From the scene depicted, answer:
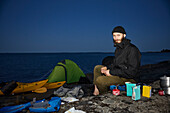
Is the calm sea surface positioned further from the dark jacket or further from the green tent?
the dark jacket

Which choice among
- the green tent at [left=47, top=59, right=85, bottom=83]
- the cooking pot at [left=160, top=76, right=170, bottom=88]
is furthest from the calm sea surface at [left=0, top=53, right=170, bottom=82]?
the cooking pot at [left=160, top=76, right=170, bottom=88]

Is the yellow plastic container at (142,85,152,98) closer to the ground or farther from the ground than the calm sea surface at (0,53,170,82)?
farther from the ground

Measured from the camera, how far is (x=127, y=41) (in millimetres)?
3303

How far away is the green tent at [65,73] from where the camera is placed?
6.69m

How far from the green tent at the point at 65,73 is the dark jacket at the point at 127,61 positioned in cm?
411

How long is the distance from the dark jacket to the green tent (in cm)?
411

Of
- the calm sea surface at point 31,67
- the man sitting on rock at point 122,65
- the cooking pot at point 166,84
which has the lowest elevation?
the calm sea surface at point 31,67

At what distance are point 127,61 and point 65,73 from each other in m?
4.56

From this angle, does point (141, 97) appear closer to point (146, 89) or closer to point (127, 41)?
point (146, 89)

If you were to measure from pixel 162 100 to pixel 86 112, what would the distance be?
1.76 m

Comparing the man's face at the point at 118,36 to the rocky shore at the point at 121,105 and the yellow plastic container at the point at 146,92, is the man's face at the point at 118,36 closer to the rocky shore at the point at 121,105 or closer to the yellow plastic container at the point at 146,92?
the yellow plastic container at the point at 146,92

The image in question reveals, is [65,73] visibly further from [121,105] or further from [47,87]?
[121,105]

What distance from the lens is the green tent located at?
6688 mm

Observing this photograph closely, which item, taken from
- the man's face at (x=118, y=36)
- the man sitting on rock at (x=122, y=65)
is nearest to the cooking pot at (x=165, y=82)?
the man sitting on rock at (x=122, y=65)
